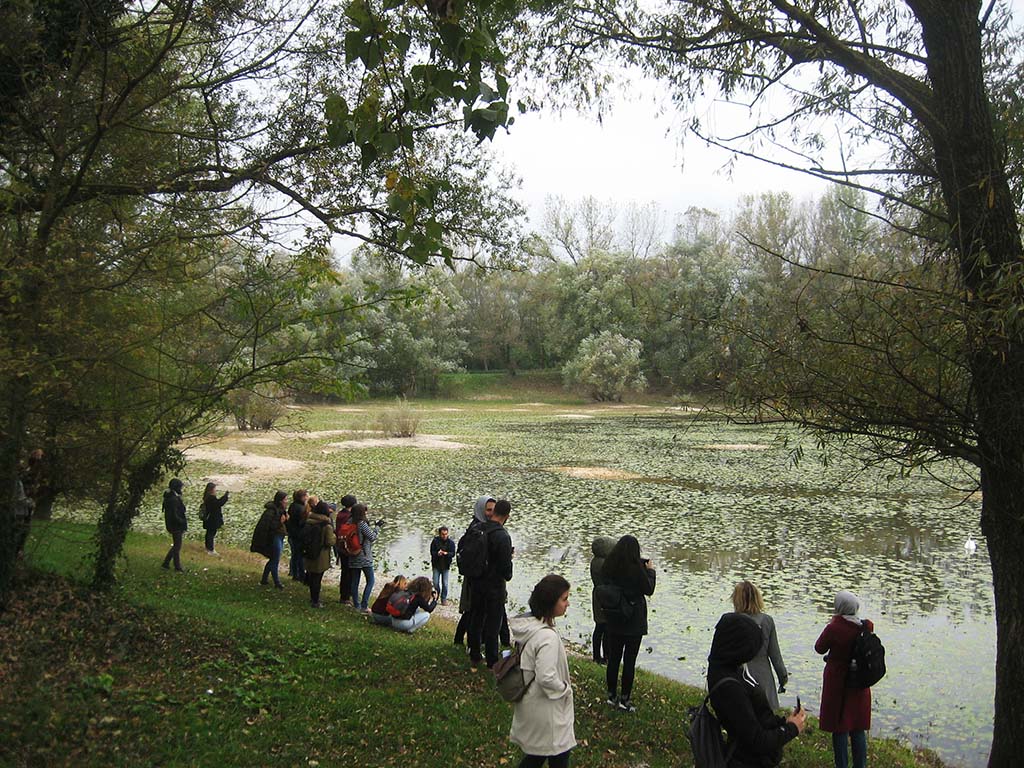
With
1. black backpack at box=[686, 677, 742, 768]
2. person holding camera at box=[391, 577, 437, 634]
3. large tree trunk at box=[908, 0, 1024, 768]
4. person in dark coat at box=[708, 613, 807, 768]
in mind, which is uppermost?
large tree trunk at box=[908, 0, 1024, 768]

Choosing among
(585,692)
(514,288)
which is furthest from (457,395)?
(585,692)

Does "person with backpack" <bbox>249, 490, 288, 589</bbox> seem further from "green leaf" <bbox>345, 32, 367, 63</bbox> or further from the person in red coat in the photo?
"green leaf" <bbox>345, 32, 367, 63</bbox>

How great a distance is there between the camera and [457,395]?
68438 millimetres

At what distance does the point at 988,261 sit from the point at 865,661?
Result: 284cm

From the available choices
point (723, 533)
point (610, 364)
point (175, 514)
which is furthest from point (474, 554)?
point (610, 364)

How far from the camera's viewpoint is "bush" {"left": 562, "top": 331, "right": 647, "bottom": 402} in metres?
59.9

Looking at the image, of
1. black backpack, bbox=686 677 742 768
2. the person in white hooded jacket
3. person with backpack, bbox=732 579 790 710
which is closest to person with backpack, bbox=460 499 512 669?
person with backpack, bbox=732 579 790 710

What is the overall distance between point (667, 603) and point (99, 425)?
7.96 metres

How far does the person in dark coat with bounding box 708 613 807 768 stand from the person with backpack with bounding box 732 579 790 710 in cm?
168

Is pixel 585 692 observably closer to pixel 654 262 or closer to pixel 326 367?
pixel 326 367

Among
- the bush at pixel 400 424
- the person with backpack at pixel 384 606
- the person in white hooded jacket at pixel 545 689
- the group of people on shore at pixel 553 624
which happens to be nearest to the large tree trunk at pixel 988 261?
the group of people on shore at pixel 553 624

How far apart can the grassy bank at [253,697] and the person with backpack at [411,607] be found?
36 cm

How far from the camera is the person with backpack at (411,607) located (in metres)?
9.20

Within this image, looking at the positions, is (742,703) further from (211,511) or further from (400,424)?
(400,424)
